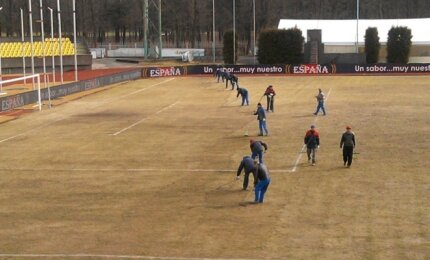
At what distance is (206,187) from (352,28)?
7447 centimetres

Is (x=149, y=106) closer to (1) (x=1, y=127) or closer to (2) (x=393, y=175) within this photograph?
(1) (x=1, y=127)

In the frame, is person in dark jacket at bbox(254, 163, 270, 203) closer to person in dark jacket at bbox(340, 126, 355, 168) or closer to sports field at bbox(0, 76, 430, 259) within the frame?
sports field at bbox(0, 76, 430, 259)

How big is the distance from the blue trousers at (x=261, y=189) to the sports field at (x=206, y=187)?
31 cm

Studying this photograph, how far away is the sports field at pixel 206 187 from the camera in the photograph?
1558 centimetres

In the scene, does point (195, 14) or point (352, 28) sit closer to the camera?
point (352, 28)

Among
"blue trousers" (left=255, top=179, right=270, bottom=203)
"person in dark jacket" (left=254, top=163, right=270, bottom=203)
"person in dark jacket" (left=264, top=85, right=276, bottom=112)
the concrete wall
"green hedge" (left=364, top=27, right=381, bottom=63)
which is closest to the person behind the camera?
"person in dark jacket" (left=254, top=163, right=270, bottom=203)

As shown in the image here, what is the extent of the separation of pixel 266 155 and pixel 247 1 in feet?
351

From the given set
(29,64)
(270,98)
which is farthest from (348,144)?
(29,64)

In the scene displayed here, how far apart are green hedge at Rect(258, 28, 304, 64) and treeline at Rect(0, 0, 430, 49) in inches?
1591

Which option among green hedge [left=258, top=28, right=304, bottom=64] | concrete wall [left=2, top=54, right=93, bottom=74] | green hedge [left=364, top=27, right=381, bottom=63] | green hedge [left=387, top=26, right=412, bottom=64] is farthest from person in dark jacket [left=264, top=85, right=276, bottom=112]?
green hedge [left=387, top=26, right=412, bottom=64]

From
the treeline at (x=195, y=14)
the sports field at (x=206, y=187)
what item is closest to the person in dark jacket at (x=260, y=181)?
the sports field at (x=206, y=187)

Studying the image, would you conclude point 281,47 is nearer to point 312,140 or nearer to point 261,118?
point 261,118

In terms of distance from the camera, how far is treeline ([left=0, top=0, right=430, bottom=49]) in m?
131

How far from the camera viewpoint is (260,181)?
18906 millimetres
